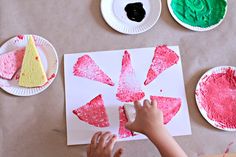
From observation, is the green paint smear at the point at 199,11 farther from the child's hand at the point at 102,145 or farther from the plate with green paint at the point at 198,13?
the child's hand at the point at 102,145

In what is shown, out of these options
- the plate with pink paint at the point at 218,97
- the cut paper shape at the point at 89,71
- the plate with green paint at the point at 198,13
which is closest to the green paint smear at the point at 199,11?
the plate with green paint at the point at 198,13

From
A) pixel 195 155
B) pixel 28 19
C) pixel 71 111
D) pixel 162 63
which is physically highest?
pixel 28 19

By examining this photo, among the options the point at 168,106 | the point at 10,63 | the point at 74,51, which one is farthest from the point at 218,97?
the point at 10,63

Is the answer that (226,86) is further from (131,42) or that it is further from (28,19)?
(28,19)

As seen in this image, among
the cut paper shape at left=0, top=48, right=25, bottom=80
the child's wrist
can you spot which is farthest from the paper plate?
the child's wrist

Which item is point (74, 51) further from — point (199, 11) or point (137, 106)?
point (199, 11)

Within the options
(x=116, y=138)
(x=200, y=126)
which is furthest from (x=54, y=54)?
(x=200, y=126)

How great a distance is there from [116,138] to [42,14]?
38cm

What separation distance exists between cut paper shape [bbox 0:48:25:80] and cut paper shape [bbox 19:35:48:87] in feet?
0.05

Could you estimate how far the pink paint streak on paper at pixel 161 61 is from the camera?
794mm

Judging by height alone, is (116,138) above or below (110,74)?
below

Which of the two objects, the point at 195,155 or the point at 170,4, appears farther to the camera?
the point at 170,4

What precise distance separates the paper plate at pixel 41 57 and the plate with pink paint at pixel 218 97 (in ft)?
1.19

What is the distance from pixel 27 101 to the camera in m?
0.77
